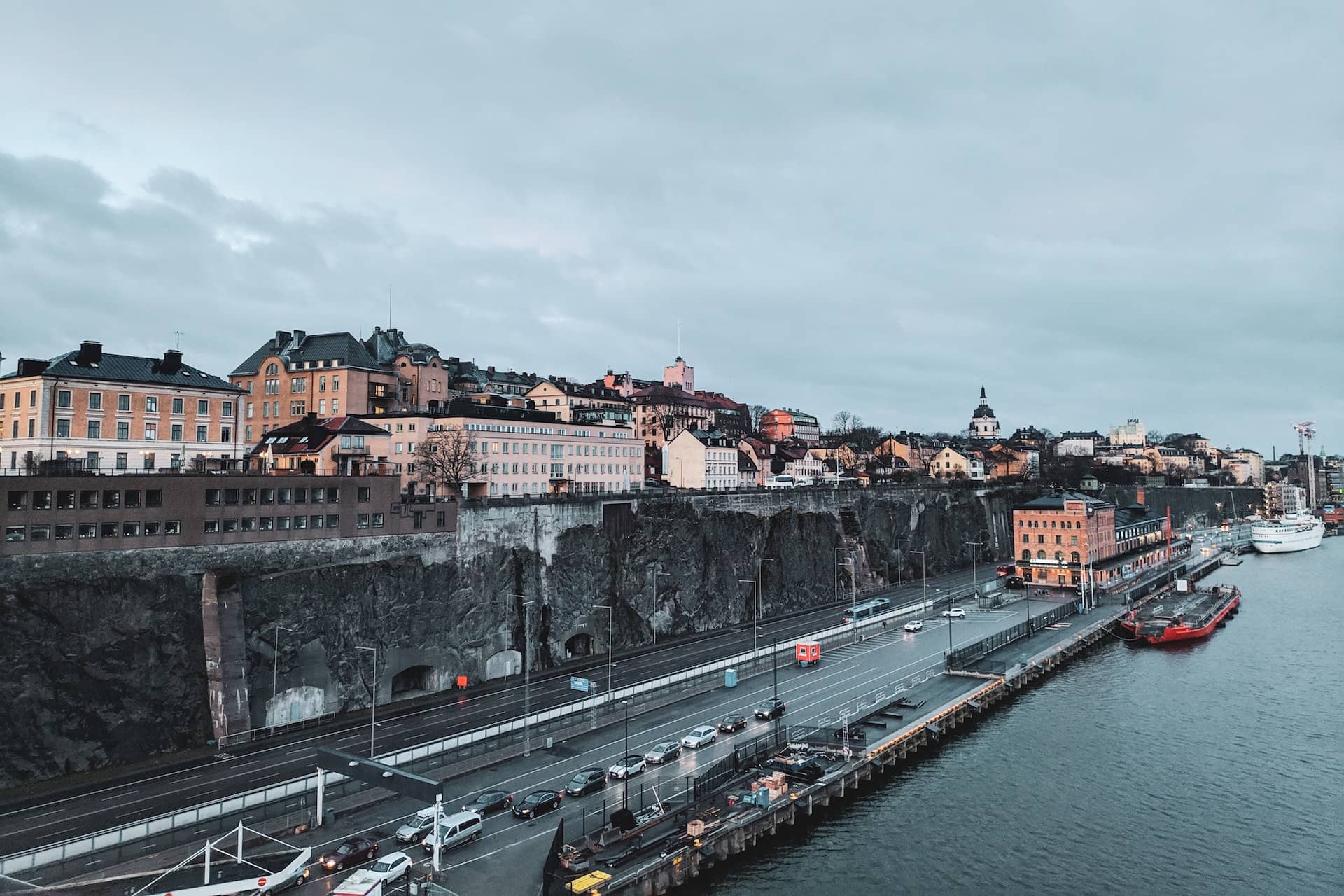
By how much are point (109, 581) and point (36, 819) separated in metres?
13.7

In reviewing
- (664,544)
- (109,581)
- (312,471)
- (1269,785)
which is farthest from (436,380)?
(1269,785)

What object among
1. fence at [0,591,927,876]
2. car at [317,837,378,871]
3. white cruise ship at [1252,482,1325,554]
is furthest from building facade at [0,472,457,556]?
white cruise ship at [1252,482,1325,554]

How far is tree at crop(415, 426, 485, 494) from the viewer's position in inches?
2800

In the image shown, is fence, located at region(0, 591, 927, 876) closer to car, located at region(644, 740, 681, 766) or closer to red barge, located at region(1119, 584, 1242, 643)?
car, located at region(644, 740, 681, 766)

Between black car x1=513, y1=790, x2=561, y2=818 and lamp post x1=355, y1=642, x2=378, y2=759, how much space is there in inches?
375

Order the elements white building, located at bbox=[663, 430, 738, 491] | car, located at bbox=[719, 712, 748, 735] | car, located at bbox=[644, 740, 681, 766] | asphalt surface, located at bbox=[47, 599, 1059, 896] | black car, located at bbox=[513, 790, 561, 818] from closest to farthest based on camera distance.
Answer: asphalt surface, located at bbox=[47, 599, 1059, 896] < black car, located at bbox=[513, 790, 561, 818] < car, located at bbox=[644, 740, 681, 766] < car, located at bbox=[719, 712, 748, 735] < white building, located at bbox=[663, 430, 738, 491]

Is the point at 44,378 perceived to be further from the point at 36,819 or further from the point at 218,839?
the point at 218,839

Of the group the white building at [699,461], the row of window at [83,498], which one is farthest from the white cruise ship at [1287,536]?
the row of window at [83,498]

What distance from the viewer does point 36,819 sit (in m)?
34.6

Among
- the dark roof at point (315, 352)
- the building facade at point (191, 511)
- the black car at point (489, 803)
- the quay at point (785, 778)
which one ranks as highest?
the dark roof at point (315, 352)

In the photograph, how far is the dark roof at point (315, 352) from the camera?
279ft

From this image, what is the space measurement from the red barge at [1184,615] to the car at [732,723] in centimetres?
5182

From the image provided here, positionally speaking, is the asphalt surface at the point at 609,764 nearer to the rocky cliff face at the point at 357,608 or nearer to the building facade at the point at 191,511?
the rocky cliff face at the point at 357,608

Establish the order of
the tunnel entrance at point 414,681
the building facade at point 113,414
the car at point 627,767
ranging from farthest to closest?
the tunnel entrance at point 414,681
the building facade at point 113,414
the car at point 627,767
